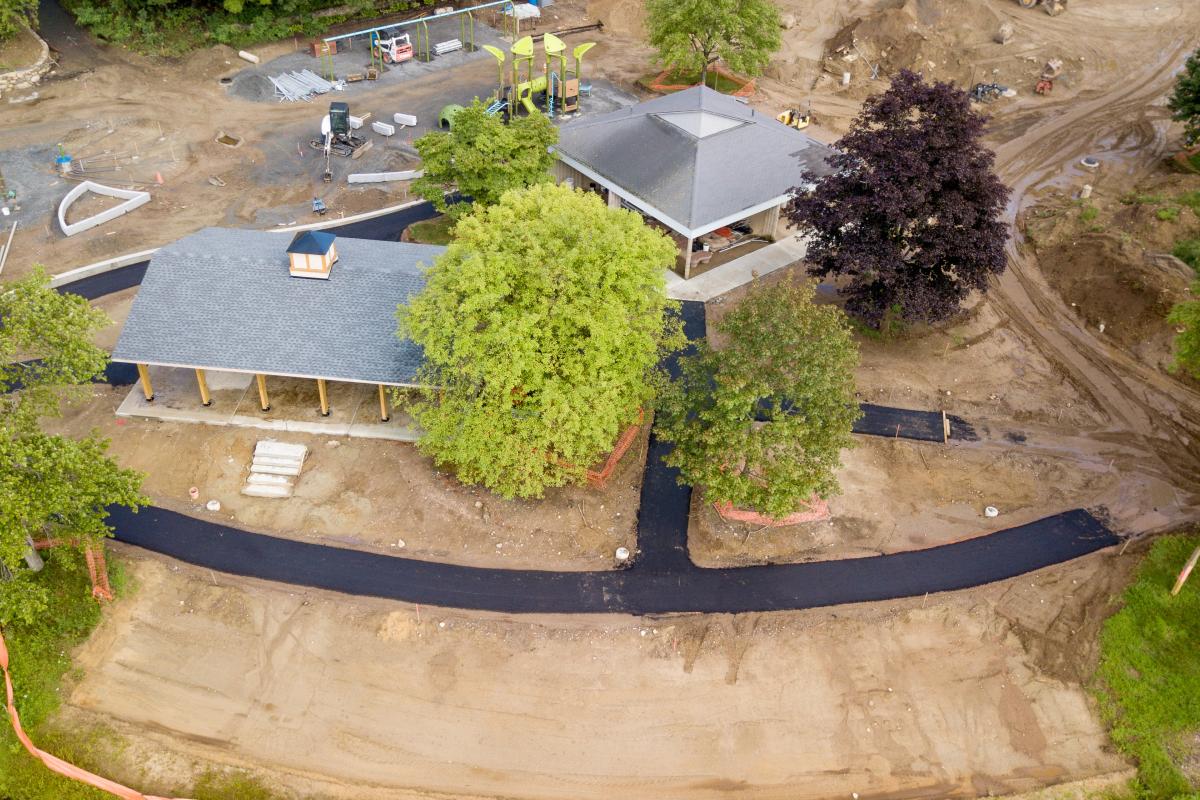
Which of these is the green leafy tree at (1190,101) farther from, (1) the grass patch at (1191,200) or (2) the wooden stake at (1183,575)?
(2) the wooden stake at (1183,575)

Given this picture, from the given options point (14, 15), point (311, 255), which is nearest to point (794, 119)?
point (311, 255)

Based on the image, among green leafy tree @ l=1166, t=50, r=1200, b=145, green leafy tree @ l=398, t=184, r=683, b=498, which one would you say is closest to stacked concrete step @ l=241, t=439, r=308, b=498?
green leafy tree @ l=398, t=184, r=683, b=498

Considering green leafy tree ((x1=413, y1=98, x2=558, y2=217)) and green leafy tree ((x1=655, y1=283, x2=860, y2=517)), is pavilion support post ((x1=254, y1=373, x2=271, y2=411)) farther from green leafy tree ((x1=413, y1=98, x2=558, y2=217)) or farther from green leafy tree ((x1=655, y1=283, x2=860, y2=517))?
green leafy tree ((x1=655, y1=283, x2=860, y2=517))

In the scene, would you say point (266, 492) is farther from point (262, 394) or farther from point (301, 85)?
point (301, 85)

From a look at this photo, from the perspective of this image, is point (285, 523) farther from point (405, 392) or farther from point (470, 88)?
point (470, 88)

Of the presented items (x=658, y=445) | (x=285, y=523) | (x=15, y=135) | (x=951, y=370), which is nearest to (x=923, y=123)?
(x=951, y=370)

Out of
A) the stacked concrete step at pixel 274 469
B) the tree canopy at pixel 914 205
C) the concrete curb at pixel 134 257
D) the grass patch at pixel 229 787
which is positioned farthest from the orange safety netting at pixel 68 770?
the tree canopy at pixel 914 205
